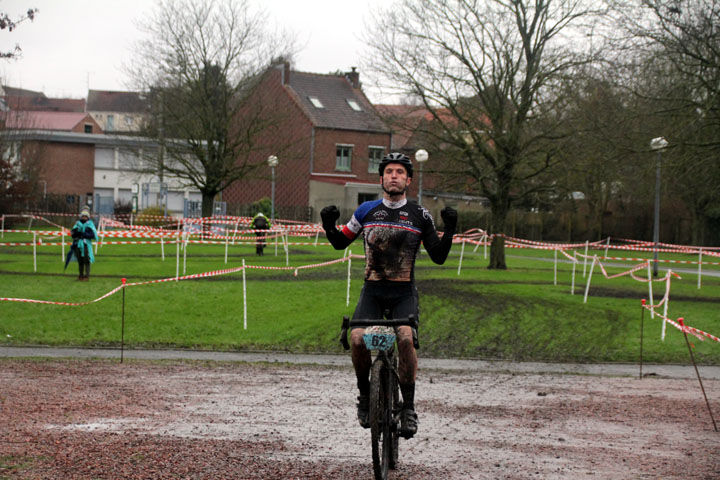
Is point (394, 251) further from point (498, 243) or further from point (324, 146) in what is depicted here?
point (324, 146)

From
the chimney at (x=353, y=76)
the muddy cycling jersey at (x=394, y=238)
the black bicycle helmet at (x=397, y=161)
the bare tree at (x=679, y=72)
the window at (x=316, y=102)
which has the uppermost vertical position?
the chimney at (x=353, y=76)

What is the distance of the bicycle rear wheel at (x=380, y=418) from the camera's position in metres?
5.51

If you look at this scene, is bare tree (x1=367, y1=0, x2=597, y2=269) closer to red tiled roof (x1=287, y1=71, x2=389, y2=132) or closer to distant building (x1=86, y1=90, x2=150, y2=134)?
red tiled roof (x1=287, y1=71, x2=389, y2=132)

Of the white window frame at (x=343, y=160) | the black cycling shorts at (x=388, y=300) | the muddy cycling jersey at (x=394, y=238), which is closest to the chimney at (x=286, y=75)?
the white window frame at (x=343, y=160)

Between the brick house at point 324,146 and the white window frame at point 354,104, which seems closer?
the brick house at point 324,146

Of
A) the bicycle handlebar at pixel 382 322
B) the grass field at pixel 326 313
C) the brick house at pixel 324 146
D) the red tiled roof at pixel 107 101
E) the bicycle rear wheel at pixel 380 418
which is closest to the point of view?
the bicycle rear wheel at pixel 380 418

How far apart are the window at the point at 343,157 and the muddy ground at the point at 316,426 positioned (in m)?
46.4

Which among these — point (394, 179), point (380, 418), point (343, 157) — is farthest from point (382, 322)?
point (343, 157)

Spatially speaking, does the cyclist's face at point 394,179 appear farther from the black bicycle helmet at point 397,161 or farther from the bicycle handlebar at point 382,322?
the bicycle handlebar at point 382,322

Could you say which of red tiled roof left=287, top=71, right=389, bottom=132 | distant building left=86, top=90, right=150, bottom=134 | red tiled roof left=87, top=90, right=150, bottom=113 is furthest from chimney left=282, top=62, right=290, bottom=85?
red tiled roof left=87, top=90, right=150, bottom=113

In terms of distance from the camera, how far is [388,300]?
6340 mm

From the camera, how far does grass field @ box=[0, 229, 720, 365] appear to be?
1450 centimetres

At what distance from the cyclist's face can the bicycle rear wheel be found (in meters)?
1.29

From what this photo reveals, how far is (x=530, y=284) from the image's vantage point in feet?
76.9
